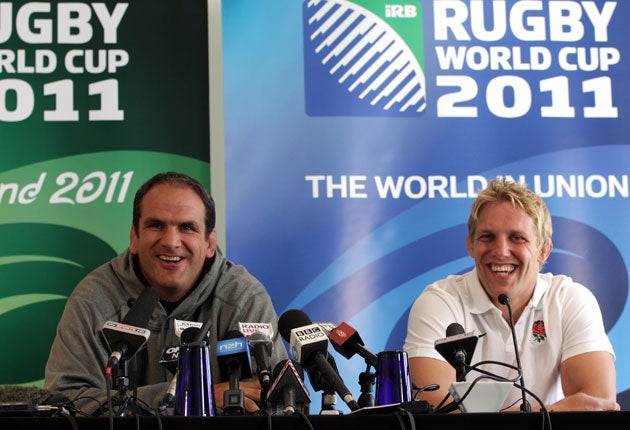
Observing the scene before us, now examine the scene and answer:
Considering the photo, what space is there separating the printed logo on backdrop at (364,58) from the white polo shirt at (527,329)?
1.20 metres

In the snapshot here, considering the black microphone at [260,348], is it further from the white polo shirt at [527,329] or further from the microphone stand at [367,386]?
the white polo shirt at [527,329]

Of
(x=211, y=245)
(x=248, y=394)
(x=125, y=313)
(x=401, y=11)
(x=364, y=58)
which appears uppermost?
(x=401, y=11)

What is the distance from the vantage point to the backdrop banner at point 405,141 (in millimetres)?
4082

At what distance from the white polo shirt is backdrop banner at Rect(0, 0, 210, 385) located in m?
1.41

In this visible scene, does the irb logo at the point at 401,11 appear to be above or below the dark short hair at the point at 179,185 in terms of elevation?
above

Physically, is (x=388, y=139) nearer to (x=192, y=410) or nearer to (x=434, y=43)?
(x=434, y=43)

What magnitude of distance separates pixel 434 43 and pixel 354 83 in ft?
1.44

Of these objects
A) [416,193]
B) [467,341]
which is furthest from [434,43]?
[467,341]

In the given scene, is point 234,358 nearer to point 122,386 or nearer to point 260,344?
point 260,344

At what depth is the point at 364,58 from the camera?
4.24 m

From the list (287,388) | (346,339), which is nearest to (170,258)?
(346,339)

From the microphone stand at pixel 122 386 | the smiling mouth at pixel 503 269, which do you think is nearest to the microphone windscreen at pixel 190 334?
the microphone stand at pixel 122 386

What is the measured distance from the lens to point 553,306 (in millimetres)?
3289

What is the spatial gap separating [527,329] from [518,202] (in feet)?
1.51
